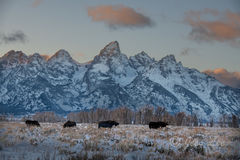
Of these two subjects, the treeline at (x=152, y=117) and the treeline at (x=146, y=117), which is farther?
the treeline at (x=146, y=117)

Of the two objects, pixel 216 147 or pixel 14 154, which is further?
pixel 216 147

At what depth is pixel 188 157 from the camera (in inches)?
606

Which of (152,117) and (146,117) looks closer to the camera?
(152,117)

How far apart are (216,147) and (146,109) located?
133 meters

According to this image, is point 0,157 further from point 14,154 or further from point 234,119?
point 234,119

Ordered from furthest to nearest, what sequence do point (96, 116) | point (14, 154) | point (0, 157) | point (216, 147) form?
1. point (96, 116)
2. point (216, 147)
3. point (14, 154)
4. point (0, 157)

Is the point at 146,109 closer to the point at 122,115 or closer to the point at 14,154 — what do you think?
the point at 122,115

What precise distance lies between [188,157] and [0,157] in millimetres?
9823

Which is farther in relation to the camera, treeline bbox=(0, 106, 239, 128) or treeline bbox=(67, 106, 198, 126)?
treeline bbox=(67, 106, 198, 126)

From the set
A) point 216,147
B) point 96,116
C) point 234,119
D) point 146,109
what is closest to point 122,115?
point 146,109

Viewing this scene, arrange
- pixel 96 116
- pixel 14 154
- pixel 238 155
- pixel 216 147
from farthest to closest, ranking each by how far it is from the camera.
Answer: pixel 96 116
pixel 216 147
pixel 238 155
pixel 14 154

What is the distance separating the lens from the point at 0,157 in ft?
42.9

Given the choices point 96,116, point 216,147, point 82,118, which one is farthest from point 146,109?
point 216,147

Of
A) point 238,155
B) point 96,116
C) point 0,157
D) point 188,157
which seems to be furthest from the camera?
point 96,116
